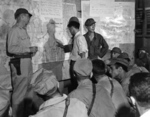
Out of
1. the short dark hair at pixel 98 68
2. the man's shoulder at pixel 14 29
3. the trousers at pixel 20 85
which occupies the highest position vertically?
the man's shoulder at pixel 14 29

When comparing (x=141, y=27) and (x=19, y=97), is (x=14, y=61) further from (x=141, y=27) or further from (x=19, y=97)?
(x=141, y=27)

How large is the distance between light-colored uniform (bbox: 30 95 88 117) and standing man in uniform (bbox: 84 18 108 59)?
11.4 ft

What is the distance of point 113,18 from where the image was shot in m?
6.13

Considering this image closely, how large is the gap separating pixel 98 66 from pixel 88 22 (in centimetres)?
243

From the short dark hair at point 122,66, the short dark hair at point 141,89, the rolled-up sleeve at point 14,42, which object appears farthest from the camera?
the rolled-up sleeve at point 14,42

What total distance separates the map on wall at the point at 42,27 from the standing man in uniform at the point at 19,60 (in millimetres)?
174

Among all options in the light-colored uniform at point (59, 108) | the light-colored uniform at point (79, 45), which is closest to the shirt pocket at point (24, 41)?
the light-colored uniform at point (79, 45)

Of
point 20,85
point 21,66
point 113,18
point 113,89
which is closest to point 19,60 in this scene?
point 21,66

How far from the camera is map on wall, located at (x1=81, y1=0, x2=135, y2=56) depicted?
5836 millimetres

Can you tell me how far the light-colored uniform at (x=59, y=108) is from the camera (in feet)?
5.81

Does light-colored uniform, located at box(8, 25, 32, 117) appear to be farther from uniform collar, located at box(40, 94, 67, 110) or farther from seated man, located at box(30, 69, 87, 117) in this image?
uniform collar, located at box(40, 94, 67, 110)

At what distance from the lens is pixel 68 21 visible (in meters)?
5.36

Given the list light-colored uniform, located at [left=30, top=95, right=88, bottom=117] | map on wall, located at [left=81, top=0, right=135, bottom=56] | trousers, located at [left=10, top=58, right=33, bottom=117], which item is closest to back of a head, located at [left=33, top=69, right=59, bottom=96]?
light-colored uniform, located at [left=30, top=95, right=88, bottom=117]

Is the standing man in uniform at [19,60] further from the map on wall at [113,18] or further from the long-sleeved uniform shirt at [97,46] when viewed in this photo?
the map on wall at [113,18]
